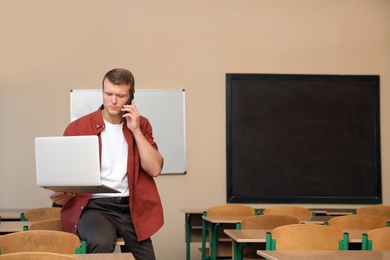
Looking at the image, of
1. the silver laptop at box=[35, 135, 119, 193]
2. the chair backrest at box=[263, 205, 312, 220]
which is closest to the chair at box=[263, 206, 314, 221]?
the chair backrest at box=[263, 205, 312, 220]

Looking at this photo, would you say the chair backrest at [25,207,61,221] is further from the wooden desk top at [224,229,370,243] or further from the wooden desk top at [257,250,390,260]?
the wooden desk top at [257,250,390,260]

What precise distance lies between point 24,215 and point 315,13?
4.32 m

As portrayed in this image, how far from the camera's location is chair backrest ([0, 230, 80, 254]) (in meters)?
2.90

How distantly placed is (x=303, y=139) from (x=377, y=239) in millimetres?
4296

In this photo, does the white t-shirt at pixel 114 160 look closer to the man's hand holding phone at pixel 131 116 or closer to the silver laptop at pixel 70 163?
the man's hand holding phone at pixel 131 116

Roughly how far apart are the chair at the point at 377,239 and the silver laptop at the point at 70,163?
4.25ft

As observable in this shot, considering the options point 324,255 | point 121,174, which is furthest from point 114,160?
point 324,255

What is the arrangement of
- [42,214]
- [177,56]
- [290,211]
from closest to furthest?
1. [42,214]
2. [290,211]
3. [177,56]

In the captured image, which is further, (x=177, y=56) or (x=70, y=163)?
(x=177, y=56)

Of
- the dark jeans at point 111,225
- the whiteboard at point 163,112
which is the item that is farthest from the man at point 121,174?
the whiteboard at point 163,112

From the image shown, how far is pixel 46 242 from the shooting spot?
115 inches

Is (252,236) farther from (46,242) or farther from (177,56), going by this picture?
(177,56)

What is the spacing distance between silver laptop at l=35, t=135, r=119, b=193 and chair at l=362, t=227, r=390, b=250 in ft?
4.25

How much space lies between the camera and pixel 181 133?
7.45m
